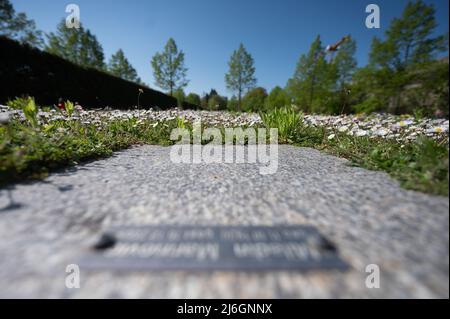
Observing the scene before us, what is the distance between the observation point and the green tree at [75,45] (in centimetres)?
2353

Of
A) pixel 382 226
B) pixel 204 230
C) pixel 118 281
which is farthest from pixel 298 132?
pixel 118 281

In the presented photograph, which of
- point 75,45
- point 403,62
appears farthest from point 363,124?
point 75,45

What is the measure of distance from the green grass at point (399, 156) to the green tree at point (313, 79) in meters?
16.3

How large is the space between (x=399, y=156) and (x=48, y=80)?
1264cm

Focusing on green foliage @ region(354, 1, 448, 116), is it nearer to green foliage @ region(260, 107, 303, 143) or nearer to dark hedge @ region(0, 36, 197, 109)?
green foliage @ region(260, 107, 303, 143)

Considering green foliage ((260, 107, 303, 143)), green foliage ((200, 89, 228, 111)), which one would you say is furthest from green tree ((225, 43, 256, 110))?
green foliage ((260, 107, 303, 143))

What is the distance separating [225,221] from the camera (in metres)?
1.31

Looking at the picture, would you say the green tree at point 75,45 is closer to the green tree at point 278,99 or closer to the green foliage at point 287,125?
the green tree at point 278,99

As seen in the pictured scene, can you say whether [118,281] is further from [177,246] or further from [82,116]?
[82,116]

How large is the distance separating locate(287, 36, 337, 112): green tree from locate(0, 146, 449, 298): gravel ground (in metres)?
19.2

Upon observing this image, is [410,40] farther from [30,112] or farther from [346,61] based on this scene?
[30,112]

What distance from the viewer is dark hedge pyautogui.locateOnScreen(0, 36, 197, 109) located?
8.15 meters

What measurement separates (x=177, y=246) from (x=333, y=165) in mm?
2307

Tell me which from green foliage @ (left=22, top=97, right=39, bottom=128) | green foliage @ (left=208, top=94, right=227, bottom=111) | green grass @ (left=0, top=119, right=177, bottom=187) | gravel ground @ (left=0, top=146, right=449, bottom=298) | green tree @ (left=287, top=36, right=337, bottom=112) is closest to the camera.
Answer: gravel ground @ (left=0, top=146, right=449, bottom=298)
